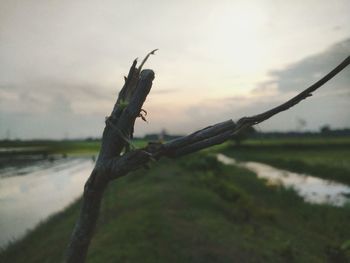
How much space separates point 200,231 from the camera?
45.7 ft

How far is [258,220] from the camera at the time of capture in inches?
679

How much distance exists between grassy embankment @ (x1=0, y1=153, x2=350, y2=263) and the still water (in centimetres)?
159

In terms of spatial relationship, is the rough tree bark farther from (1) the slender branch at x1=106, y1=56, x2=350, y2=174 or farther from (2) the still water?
(2) the still water

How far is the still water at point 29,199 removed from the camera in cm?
2153

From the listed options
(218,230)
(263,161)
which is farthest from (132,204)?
(263,161)

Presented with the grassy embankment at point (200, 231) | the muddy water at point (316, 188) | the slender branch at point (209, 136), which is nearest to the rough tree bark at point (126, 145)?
the slender branch at point (209, 136)

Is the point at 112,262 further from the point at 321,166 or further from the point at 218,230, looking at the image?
the point at 321,166

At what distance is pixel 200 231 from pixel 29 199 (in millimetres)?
20494

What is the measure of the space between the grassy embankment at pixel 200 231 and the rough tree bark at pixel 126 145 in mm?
8581

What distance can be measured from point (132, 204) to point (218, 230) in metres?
6.55

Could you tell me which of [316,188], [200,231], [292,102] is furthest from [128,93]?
[316,188]

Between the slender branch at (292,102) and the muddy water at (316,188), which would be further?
the muddy water at (316,188)

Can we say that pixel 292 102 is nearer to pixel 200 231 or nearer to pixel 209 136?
pixel 209 136

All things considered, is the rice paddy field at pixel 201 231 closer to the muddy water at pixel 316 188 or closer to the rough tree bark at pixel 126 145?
the muddy water at pixel 316 188
